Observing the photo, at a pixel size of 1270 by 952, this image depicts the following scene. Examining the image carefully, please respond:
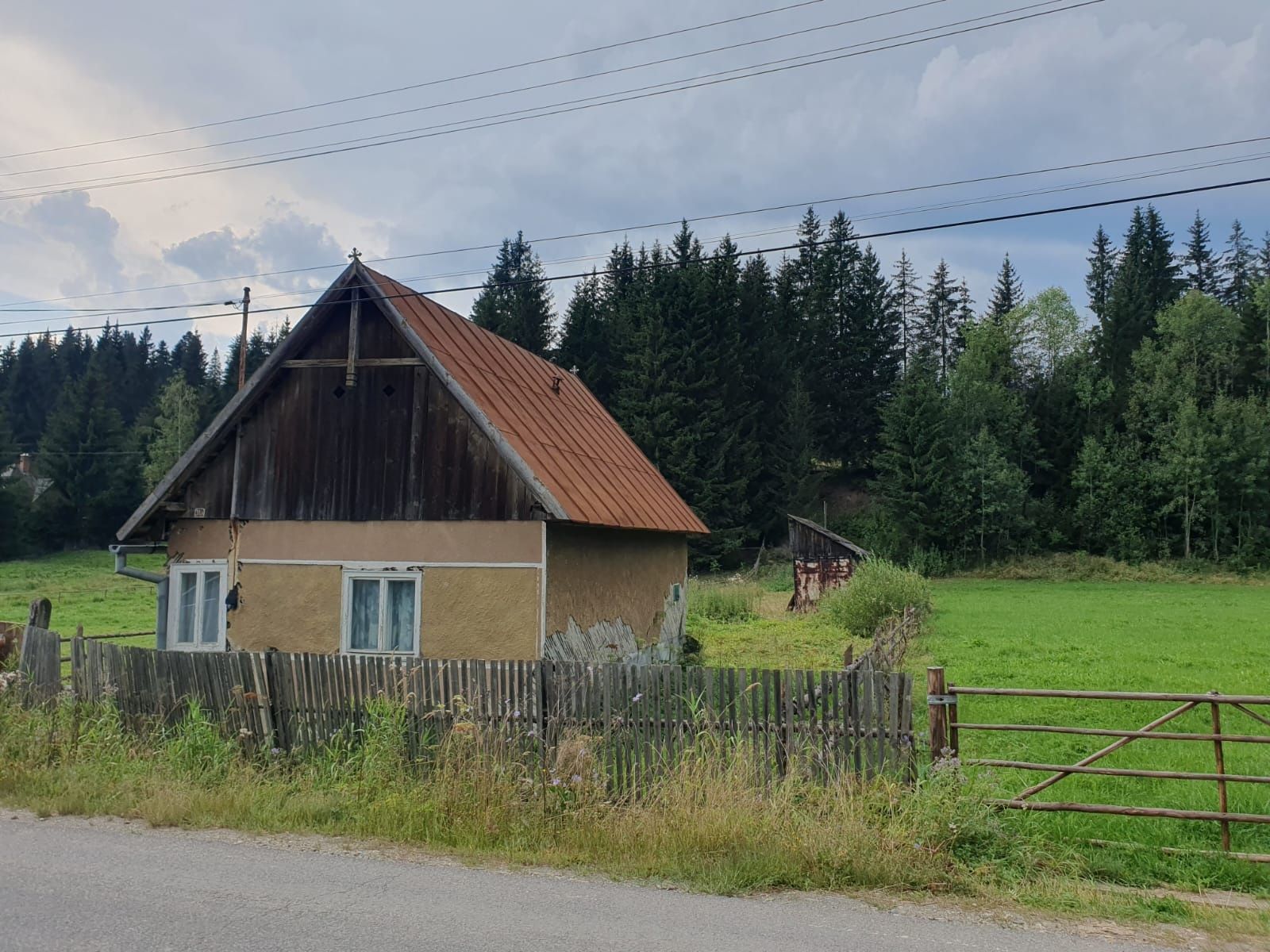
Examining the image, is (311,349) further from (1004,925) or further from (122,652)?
(1004,925)

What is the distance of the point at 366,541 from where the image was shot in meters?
13.3

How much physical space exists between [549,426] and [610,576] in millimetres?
2726

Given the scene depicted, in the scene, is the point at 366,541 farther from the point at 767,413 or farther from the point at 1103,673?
the point at 767,413

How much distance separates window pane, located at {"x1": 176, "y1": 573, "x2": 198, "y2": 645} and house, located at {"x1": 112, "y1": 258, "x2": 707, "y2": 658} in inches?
1.0

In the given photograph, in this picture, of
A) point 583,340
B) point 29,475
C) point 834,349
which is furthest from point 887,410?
point 29,475

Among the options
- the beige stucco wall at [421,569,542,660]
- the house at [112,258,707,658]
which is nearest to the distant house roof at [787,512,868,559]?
the house at [112,258,707,658]

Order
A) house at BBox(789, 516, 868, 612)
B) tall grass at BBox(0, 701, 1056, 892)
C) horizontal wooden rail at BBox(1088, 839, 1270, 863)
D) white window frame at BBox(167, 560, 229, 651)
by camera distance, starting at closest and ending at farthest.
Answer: tall grass at BBox(0, 701, 1056, 892)
horizontal wooden rail at BBox(1088, 839, 1270, 863)
white window frame at BBox(167, 560, 229, 651)
house at BBox(789, 516, 868, 612)

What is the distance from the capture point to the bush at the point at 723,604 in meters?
28.3

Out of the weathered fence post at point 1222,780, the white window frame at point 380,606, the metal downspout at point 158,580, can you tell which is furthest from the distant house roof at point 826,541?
the weathered fence post at point 1222,780

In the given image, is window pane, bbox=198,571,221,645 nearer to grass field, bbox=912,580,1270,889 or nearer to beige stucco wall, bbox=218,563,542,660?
beige stucco wall, bbox=218,563,542,660

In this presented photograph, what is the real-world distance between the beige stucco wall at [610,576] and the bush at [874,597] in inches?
280

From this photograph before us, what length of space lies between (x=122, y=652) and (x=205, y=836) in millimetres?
3257

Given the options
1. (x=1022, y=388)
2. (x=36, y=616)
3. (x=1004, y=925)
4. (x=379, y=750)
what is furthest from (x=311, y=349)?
(x=1022, y=388)

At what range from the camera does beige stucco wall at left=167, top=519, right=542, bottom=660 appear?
12547mm
